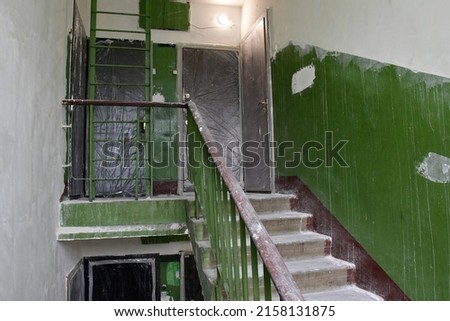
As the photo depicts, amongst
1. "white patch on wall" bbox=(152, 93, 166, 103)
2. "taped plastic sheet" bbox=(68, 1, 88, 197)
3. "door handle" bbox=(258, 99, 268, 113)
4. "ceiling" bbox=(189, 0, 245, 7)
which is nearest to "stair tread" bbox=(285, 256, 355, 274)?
"door handle" bbox=(258, 99, 268, 113)

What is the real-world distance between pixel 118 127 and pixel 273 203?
2182 mm

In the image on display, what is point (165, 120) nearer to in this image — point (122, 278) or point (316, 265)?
point (122, 278)

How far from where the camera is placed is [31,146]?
1948 mm

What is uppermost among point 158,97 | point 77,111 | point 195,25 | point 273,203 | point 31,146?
point 195,25

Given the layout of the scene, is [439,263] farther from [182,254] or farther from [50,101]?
[182,254]

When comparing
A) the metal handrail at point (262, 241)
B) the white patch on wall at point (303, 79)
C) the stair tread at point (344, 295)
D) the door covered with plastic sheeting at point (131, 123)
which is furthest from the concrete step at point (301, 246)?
the door covered with plastic sheeting at point (131, 123)

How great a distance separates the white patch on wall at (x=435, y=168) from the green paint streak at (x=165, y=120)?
9.89ft

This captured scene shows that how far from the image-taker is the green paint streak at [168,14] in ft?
14.1

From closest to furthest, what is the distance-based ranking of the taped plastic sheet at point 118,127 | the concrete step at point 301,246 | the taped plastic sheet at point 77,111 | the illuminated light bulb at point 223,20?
1. the concrete step at point 301,246
2. the taped plastic sheet at point 77,111
3. the taped plastic sheet at point 118,127
4. the illuminated light bulb at point 223,20

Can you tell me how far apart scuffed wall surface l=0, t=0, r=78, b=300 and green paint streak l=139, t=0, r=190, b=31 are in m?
1.72

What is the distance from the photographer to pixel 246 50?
13.9 ft

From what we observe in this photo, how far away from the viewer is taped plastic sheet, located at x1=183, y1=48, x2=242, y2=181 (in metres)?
4.40

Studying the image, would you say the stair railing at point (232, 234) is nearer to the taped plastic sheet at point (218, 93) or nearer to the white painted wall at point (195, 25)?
the taped plastic sheet at point (218, 93)

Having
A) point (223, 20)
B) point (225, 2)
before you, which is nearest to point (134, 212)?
point (223, 20)
